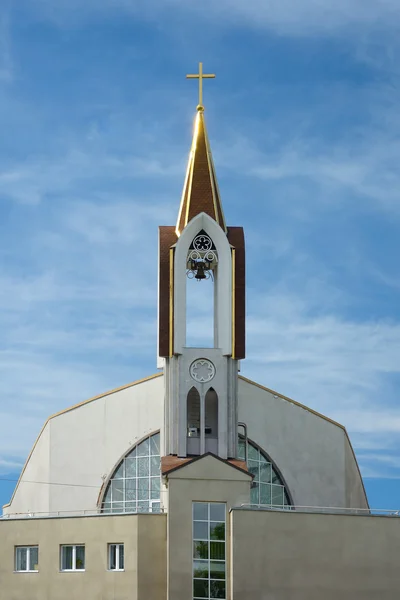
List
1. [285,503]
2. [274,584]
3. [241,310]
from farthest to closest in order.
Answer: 1. [285,503]
2. [241,310]
3. [274,584]

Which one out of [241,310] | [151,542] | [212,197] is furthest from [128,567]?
[212,197]

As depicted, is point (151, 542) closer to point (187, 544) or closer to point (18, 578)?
point (187, 544)

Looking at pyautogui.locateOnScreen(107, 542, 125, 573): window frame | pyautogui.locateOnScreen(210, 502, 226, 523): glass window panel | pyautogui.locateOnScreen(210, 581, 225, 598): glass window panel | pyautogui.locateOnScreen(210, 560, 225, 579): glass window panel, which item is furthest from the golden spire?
pyautogui.locateOnScreen(210, 581, 225, 598): glass window panel

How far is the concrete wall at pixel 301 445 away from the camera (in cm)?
6053

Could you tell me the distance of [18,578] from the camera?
50531mm

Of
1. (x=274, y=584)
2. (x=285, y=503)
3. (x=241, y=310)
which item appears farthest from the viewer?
(x=285, y=503)

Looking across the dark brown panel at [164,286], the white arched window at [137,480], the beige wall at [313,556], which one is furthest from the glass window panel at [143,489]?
the beige wall at [313,556]

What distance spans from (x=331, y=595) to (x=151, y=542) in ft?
19.0

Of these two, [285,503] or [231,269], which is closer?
[231,269]

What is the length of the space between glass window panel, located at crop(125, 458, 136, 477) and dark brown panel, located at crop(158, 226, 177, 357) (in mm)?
7209

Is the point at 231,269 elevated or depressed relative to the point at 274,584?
elevated

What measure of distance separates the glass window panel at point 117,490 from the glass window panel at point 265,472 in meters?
5.32

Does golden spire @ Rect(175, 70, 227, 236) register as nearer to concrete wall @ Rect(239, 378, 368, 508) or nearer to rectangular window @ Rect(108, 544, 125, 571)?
concrete wall @ Rect(239, 378, 368, 508)

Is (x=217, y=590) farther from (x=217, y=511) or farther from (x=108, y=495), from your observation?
(x=108, y=495)
